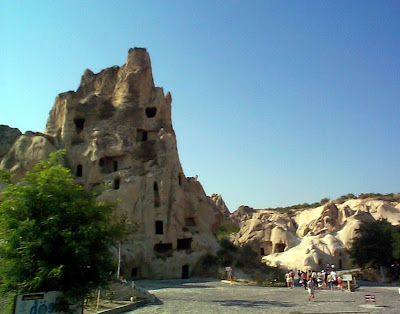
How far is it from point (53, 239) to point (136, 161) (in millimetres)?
27502

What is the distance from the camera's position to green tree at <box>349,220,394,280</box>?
44.0 meters

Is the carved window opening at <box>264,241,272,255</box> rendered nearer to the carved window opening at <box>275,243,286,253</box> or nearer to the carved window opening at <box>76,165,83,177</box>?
the carved window opening at <box>275,243,286,253</box>

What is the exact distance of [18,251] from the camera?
12.1 meters

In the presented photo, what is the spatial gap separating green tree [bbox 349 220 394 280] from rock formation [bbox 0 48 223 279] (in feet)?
55.2

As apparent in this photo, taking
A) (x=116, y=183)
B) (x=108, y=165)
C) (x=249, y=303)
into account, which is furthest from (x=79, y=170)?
(x=249, y=303)

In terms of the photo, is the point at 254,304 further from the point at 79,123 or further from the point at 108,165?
the point at 79,123

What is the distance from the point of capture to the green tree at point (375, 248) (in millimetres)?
43969

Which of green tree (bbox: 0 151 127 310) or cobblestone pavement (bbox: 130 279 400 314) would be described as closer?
green tree (bbox: 0 151 127 310)

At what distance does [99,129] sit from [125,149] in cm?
380

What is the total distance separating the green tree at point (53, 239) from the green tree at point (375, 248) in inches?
1535

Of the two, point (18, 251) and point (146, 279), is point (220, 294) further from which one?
point (18, 251)

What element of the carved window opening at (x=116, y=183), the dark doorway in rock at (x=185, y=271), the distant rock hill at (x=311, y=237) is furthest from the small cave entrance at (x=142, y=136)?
the distant rock hill at (x=311, y=237)

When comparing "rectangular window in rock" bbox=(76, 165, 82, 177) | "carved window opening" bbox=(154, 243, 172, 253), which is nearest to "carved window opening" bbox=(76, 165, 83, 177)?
"rectangular window in rock" bbox=(76, 165, 82, 177)

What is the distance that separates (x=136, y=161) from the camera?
3959 centimetres
